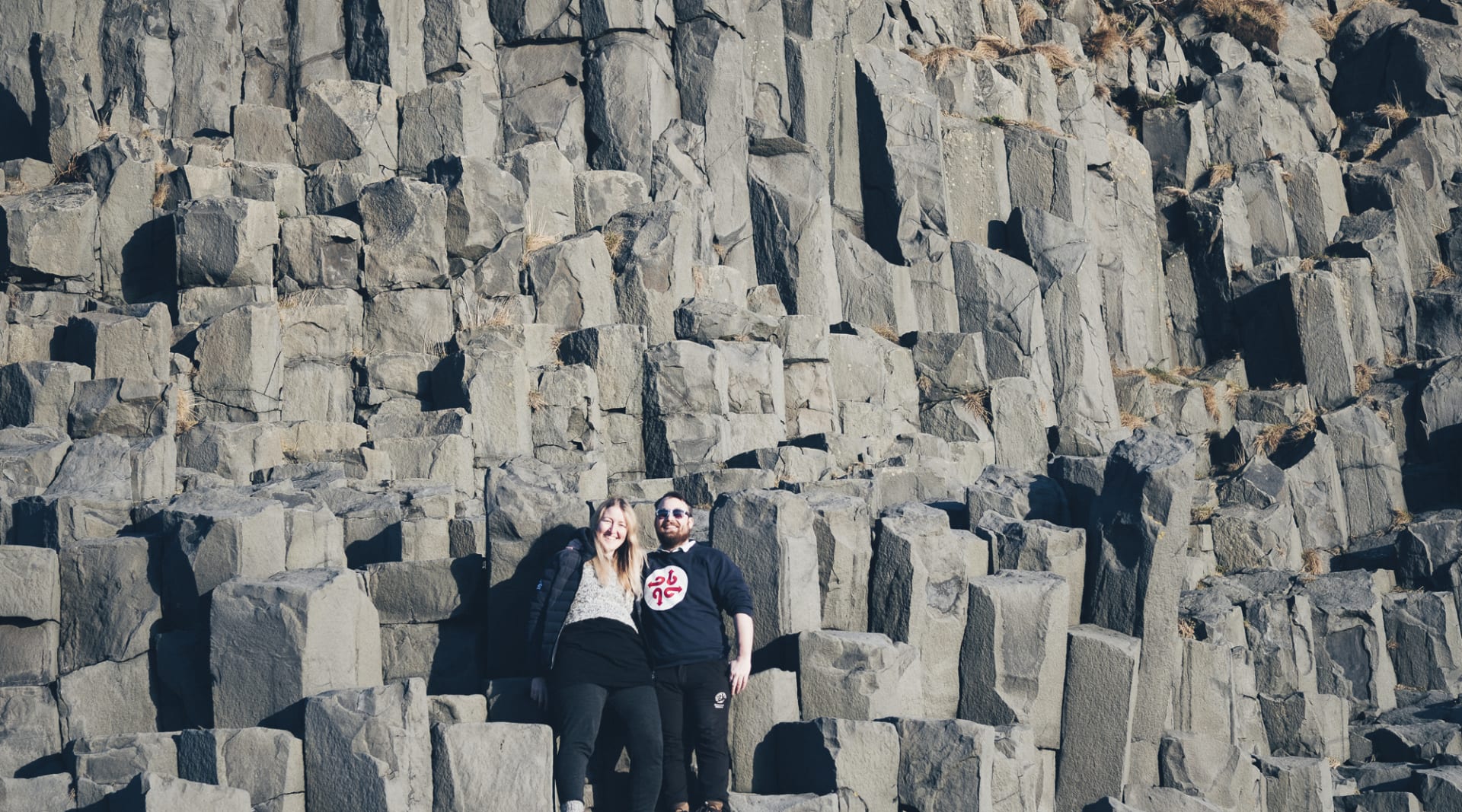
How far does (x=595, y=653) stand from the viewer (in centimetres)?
746

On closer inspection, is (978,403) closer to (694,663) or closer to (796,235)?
(796,235)

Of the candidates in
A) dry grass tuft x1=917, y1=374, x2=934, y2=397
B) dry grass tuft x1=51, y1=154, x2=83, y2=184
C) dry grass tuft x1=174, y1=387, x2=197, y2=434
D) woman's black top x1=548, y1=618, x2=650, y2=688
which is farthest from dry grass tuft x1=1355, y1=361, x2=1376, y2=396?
woman's black top x1=548, y1=618, x2=650, y2=688

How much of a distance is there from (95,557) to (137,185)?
841 cm

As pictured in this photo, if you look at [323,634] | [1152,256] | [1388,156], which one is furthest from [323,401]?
[1388,156]

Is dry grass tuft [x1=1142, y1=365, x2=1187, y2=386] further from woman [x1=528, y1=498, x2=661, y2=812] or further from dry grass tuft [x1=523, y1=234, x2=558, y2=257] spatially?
woman [x1=528, y1=498, x2=661, y2=812]

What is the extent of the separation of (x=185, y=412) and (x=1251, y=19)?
23.6 meters

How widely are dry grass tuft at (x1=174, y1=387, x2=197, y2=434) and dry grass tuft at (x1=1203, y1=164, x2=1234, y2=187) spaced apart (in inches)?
768

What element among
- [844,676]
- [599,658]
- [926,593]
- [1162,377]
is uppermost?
[1162,377]

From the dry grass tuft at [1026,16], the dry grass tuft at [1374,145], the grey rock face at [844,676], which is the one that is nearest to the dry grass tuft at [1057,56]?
the dry grass tuft at [1026,16]

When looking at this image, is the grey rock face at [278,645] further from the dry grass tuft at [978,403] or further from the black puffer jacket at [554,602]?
the dry grass tuft at [978,403]

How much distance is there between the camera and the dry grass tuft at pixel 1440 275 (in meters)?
26.5

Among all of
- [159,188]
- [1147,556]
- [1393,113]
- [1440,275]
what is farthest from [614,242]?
[1393,113]

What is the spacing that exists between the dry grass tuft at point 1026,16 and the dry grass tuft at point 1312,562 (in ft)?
40.5

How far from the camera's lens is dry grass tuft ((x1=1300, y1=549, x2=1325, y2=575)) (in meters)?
20.4
